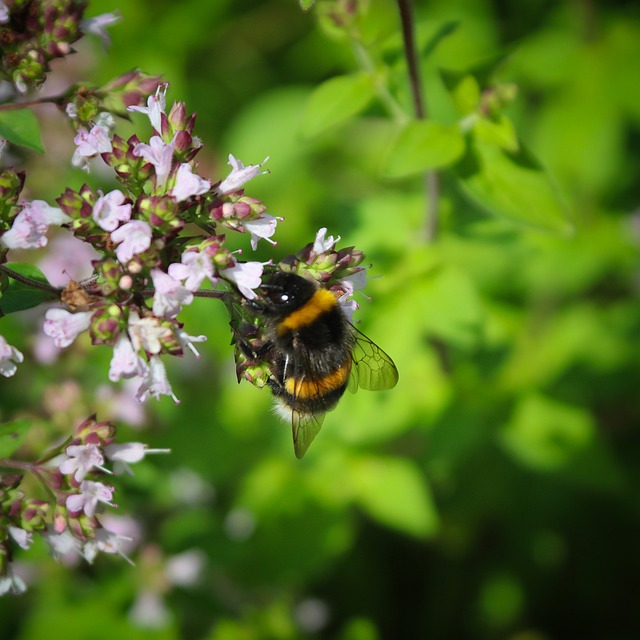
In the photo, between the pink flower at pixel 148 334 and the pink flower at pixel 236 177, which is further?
the pink flower at pixel 236 177

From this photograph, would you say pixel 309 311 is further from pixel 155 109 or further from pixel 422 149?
pixel 422 149

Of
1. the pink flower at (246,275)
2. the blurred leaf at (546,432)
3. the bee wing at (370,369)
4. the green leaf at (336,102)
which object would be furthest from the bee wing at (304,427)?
the blurred leaf at (546,432)

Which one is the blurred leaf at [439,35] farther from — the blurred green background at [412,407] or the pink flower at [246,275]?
the pink flower at [246,275]

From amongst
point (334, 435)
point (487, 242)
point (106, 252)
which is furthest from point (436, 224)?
point (106, 252)

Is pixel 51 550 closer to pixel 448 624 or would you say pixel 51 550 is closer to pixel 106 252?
pixel 106 252

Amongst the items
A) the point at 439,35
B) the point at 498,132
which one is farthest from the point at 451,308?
the point at 439,35

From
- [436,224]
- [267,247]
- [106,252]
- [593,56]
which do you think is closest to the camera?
[106,252]
